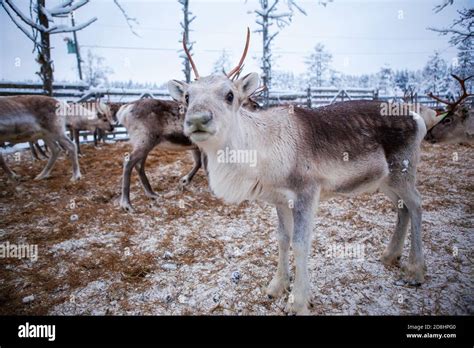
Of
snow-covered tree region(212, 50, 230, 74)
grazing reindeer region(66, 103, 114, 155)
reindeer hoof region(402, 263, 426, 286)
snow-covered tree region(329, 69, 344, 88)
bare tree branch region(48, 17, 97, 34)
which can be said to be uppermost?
snow-covered tree region(329, 69, 344, 88)

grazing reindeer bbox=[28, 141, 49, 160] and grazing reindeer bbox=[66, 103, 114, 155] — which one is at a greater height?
grazing reindeer bbox=[66, 103, 114, 155]

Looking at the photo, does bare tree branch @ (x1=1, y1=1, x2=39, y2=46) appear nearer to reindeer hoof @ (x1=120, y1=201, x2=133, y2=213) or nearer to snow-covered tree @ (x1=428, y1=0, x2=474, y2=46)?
reindeer hoof @ (x1=120, y1=201, x2=133, y2=213)

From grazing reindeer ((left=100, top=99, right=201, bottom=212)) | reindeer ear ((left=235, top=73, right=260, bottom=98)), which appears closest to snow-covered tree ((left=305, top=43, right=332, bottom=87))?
grazing reindeer ((left=100, top=99, right=201, bottom=212))

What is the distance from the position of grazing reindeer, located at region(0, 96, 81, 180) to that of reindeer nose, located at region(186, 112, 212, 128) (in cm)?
551

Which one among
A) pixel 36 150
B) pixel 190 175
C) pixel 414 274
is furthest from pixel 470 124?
pixel 36 150

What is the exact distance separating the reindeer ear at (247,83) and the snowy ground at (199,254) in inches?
80.7

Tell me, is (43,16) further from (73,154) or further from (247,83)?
(247,83)

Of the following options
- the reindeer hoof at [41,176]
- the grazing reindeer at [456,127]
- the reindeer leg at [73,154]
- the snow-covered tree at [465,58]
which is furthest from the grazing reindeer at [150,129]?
the snow-covered tree at [465,58]

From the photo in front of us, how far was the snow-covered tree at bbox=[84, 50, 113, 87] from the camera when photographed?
105 ft

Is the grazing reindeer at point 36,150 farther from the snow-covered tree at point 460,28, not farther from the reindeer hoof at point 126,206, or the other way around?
the snow-covered tree at point 460,28

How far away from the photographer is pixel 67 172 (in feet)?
22.5

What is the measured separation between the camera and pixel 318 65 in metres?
32.0

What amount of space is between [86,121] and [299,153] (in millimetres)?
9076

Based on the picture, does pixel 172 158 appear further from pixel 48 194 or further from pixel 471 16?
pixel 471 16
